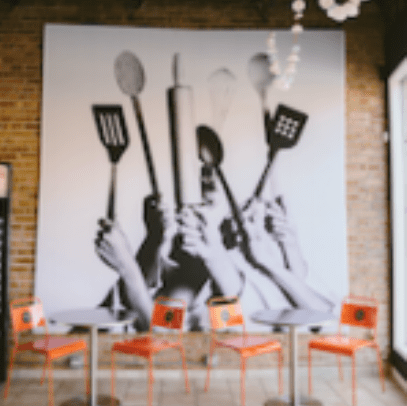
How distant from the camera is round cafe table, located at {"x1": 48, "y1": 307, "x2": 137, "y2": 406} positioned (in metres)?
3.43

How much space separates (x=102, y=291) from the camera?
4.55 meters

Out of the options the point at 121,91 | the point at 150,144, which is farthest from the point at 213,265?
the point at 121,91

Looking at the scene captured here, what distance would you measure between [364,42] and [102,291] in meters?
3.86

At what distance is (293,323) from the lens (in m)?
3.40

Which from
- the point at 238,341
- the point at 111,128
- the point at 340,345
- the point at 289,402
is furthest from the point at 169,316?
the point at 111,128

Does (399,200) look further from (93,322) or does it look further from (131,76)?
(93,322)

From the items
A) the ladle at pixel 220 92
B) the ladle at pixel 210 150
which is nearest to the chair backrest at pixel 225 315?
the ladle at pixel 210 150

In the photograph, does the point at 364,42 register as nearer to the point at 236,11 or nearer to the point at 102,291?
the point at 236,11

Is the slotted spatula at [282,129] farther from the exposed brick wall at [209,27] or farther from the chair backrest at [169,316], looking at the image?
the chair backrest at [169,316]

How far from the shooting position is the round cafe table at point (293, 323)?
3496mm

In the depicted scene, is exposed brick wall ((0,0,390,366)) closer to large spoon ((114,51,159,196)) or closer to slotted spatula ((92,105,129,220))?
large spoon ((114,51,159,196))

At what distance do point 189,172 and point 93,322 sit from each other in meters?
1.89

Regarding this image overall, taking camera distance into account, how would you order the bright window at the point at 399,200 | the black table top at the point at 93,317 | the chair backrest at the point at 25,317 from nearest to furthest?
the black table top at the point at 93,317
the chair backrest at the point at 25,317
the bright window at the point at 399,200

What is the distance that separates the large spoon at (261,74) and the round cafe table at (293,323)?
87.9 inches
